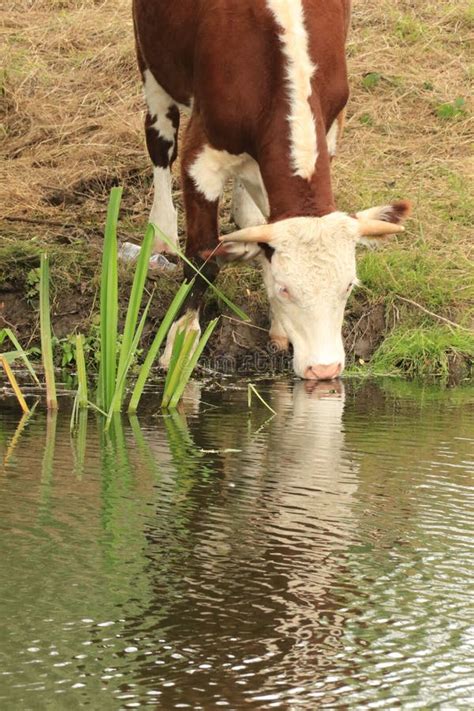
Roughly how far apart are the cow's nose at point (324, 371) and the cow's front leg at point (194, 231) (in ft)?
2.90

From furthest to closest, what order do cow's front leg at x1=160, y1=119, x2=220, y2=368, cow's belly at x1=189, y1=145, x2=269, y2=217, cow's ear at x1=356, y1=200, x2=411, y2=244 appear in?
1. cow's front leg at x1=160, y1=119, x2=220, y2=368
2. cow's belly at x1=189, y1=145, x2=269, y2=217
3. cow's ear at x1=356, y1=200, x2=411, y2=244

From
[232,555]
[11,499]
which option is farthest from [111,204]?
[232,555]

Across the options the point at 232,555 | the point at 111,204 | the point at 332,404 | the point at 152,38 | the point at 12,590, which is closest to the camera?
the point at 12,590

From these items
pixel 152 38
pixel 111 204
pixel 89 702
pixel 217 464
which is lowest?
pixel 89 702

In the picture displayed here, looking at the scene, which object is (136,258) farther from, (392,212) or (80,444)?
(80,444)

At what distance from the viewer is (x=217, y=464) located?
180 inches

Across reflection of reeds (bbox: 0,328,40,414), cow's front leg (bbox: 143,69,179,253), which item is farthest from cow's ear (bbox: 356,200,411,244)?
cow's front leg (bbox: 143,69,179,253)

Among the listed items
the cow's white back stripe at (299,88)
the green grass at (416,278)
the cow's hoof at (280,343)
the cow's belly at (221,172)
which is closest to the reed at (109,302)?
the cow's white back stripe at (299,88)

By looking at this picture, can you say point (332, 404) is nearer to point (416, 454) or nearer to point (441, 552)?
point (416, 454)

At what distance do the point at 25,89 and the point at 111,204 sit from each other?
221 inches

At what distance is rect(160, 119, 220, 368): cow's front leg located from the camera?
6.57 metres

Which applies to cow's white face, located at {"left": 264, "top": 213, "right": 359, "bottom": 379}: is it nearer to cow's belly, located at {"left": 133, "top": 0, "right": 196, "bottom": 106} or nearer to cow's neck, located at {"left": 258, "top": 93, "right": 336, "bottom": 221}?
cow's neck, located at {"left": 258, "top": 93, "right": 336, "bottom": 221}

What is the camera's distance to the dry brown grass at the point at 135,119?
8.34 m

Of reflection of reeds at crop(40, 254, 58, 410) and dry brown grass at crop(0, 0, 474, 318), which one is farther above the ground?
dry brown grass at crop(0, 0, 474, 318)
